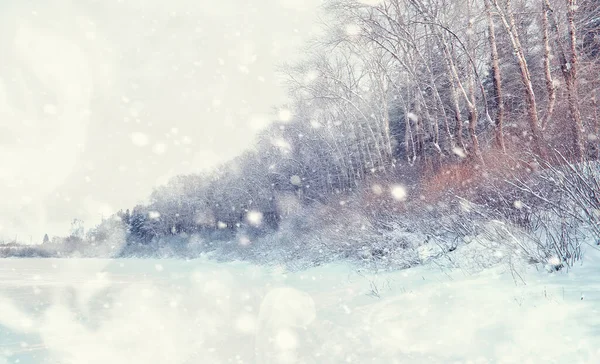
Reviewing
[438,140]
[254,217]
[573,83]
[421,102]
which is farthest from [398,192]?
[254,217]

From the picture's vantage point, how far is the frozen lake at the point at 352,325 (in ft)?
10.9

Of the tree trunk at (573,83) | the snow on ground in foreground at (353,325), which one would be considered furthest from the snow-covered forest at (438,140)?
the snow on ground in foreground at (353,325)

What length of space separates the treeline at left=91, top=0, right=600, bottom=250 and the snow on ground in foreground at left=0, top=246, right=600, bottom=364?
2.34 meters

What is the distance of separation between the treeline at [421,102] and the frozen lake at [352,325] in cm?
235

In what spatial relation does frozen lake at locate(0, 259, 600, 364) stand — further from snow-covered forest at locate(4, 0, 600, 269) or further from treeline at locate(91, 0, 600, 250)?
treeline at locate(91, 0, 600, 250)

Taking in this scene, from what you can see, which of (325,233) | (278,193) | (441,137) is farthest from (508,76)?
(278,193)

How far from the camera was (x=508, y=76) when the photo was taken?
1898cm

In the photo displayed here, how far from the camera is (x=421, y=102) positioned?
1992 cm

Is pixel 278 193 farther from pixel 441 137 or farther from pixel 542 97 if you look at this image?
pixel 542 97

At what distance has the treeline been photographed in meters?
10.5

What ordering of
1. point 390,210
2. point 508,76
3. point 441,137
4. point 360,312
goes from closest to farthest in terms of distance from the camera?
point 360,312 → point 390,210 → point 508,76 → point 441,137

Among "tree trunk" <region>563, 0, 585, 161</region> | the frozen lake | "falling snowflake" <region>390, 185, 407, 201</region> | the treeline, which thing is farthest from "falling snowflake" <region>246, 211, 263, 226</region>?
"tree trunk" <region>563, 0, 585, 161</region>

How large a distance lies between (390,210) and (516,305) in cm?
741

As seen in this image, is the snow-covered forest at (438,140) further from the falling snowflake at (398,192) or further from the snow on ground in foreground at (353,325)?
the snow on ground in foreground at (353,325)
